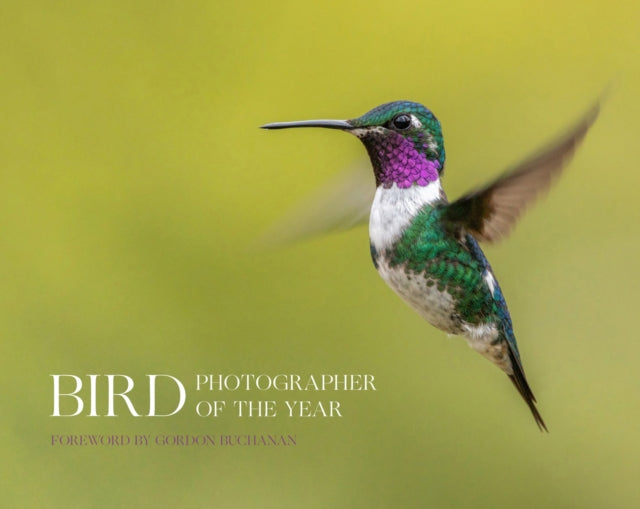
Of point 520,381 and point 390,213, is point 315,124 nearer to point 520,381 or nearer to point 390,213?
point 390,213

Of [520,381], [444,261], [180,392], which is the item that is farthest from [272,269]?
[444,261]

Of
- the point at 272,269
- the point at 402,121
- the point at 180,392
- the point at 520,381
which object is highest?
the point at 272,269

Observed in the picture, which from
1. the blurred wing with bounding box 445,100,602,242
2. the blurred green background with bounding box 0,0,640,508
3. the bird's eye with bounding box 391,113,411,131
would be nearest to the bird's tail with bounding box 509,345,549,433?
the blurred wing with bounding box 445,100,602,242

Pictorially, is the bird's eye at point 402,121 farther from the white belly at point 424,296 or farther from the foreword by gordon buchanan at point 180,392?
the foreword by gordon buchanan at point 180,392

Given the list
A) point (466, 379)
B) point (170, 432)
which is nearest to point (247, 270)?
point (170, 432)

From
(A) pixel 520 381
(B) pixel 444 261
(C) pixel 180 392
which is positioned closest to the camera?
(B) pixel 444 261

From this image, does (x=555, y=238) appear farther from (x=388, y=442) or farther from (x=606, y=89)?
(x=606, y=89)
